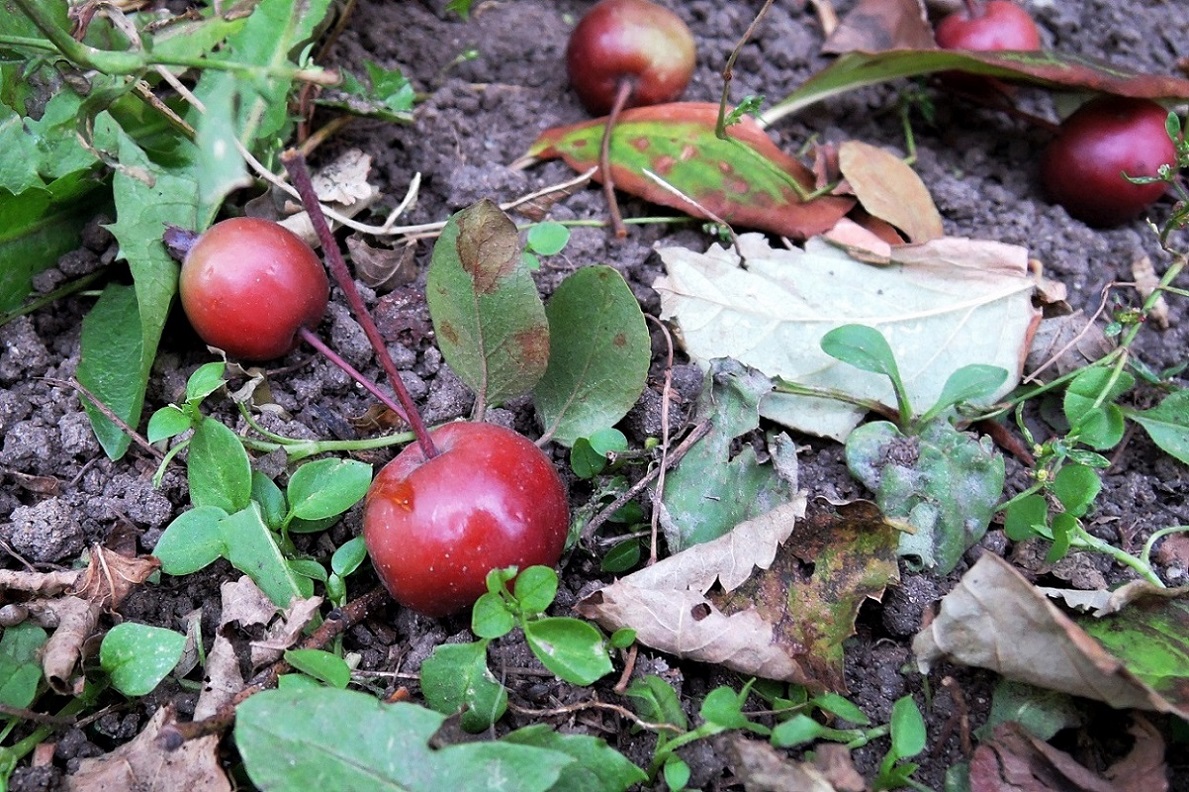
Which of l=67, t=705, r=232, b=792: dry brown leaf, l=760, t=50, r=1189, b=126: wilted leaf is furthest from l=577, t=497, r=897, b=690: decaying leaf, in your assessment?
l=760, t=50, r=1189, b=126: wilted leaf

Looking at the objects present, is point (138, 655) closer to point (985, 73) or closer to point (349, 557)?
point (349, 557)

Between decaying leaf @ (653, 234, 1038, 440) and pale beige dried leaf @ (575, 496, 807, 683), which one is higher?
decaying leaf @ (653, 234, 1038, 440)

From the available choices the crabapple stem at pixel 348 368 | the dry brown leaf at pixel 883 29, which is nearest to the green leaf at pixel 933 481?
the crabapple stem at pixel 348 368

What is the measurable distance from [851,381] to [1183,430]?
23.6 inches

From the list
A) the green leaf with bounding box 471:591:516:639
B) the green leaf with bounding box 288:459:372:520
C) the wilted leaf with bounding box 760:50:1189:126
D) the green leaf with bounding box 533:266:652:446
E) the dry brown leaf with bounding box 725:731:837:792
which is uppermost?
the wilted leaf with bounding box 760:50:1189:126

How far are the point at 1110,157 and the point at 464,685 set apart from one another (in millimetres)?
1744

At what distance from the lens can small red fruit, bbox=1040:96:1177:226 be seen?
76.8 inches

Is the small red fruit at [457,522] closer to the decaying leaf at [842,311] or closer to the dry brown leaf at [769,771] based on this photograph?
the dry brown leaf at [769,771]

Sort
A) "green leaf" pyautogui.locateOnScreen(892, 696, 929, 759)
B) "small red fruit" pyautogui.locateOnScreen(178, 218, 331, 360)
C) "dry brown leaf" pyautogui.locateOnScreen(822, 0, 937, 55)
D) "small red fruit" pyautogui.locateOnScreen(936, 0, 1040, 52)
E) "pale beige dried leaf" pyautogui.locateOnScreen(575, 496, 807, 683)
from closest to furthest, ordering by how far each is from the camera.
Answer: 1. "green leaf" pyautogui.locateOnScreen(892, 696, 929, 759)
2. "pale beige dried leaf" pyautogui.locateOnScreen(575, 496, 807, 683)
3. "small red fruit" pyautogui.locateOnScreen(178, 218, 331, 360)
4. "small red fruit" pyautogui.locateOnScreen(936, 0, 1040, 52)
5. "dry brown leaf" pyautogui.locateOnScreen(822, 0, 937, 55)

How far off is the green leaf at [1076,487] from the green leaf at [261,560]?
3.84 feet

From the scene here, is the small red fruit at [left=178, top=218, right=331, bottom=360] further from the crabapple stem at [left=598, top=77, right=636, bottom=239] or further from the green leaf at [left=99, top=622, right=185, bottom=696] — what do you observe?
the crabapple stem at [left=598, top=77, right=636, bottom=239]

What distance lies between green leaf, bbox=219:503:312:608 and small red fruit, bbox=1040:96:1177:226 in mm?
1813

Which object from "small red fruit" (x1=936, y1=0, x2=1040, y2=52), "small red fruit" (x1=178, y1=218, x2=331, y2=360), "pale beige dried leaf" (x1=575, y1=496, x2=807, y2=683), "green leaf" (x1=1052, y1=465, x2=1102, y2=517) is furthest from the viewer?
"small red fruit" (x1=936, y1=0, x2=1040, y2=52)

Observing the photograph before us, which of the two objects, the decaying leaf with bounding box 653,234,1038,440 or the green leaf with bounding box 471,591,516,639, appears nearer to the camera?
the green leaf with bounding box 471,591,516,639
